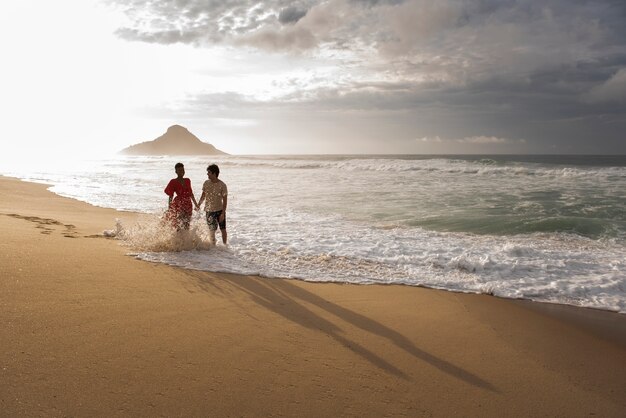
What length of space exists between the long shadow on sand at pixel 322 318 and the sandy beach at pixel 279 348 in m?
0.02

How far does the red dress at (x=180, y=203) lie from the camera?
7897 mm

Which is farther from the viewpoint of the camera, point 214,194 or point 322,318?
point 214,194

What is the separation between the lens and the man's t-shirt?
824 centimetres

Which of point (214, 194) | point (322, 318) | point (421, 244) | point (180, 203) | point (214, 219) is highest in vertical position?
point (214, 194)

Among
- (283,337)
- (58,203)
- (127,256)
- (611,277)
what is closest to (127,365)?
(283,337)

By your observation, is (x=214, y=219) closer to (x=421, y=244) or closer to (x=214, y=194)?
(x=214, y=194)

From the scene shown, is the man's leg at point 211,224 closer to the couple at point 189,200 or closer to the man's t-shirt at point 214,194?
the couple at point 189,200

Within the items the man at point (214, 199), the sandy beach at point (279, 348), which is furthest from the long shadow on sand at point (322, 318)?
the man at point (214, 199)

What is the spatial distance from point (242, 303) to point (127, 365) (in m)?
1.88

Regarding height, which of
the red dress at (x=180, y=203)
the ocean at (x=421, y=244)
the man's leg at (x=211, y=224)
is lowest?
the ocean at (x=421, y=244)

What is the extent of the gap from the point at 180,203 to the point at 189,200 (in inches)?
7.7

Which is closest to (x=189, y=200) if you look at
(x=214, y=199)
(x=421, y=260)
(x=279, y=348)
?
(x=214, y=199)

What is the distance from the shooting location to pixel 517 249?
820cm

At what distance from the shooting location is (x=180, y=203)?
8.03 m
